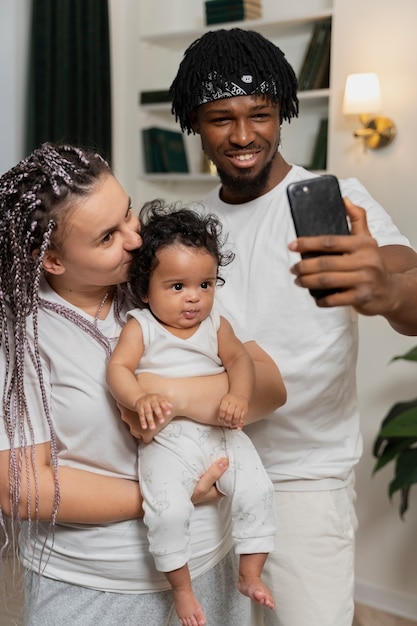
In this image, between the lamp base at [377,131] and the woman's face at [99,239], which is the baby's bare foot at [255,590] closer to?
the woman's face at [99,239]

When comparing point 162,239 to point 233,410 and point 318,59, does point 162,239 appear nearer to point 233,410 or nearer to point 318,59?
point 233,410

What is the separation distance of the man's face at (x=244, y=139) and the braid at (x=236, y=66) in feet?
0.12

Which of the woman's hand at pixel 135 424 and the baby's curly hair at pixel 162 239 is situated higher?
the baby's curly hair at pixel 162 239

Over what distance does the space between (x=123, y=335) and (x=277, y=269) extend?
447 mm

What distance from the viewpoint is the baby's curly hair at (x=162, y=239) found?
51.9 inches

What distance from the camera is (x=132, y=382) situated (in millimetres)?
→ 1235

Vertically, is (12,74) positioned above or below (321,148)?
above

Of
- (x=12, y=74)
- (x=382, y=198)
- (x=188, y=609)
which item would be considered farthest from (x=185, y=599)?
(x=12, y=74)

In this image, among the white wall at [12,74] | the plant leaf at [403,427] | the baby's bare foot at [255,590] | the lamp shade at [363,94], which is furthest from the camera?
the white wall at [12,74]

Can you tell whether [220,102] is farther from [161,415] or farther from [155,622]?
[155,622]

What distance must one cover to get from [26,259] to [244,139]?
608mm

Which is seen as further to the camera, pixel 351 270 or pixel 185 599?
pixel 185 599

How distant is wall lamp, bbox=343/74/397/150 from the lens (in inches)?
121

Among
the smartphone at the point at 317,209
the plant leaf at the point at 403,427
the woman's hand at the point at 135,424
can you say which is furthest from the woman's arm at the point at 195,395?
the plant leaf at the point at 403,427
